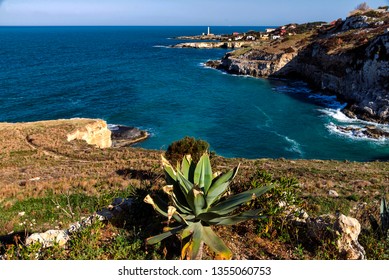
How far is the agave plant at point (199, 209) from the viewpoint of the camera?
16.1 feet

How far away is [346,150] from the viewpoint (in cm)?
3719

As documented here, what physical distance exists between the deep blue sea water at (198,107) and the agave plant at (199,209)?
28698 mm

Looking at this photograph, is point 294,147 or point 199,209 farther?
point 294,147

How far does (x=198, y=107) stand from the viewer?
182 feet

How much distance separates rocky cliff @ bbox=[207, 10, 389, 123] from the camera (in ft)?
160

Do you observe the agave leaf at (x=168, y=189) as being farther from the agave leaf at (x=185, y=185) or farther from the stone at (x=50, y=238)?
the stone at (x=50, y=238)

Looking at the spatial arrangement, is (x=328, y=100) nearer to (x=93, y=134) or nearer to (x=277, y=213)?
(x=93, y=134)

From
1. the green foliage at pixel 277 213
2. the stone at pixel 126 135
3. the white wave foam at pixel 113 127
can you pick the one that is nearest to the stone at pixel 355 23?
the stone at pixel 126 135

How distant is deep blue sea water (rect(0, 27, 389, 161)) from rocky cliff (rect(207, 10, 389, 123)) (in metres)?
3.23

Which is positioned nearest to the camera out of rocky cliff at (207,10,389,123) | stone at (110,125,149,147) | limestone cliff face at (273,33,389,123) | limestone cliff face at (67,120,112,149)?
limestone cliff face at (67,120,112,149)

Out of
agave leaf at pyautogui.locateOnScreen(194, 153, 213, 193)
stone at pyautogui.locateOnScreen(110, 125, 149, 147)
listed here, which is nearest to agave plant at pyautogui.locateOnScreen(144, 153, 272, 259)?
agave leaf at pyautogui.locateOnScreen(194, 153, 213, 193)

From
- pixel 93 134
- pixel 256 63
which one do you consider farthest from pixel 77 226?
pixel 256 63

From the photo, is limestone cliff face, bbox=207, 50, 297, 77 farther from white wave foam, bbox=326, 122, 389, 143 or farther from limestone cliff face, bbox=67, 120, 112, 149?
limestone cliff face, bbox=67, 120, 112, 149

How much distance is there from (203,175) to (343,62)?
6147cm
